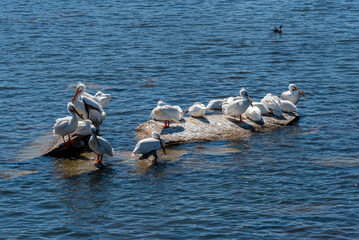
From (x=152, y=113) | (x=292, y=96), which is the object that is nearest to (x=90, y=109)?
(x=152, y=113)

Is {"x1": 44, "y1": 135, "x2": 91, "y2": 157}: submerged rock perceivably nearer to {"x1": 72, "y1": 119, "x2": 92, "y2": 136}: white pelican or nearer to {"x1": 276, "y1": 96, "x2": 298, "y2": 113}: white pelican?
{"x1": 72, "y1": 119, "x2": 92, "y2": 136}: white pelican

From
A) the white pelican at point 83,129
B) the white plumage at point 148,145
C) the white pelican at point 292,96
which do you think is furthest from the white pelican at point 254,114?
the white pelican at point 83,129

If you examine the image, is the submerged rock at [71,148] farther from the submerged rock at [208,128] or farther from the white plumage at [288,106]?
the white plumage at [288,106]

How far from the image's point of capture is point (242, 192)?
14.3 m

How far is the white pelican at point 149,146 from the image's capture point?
52.5 feet

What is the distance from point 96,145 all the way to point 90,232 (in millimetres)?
3669

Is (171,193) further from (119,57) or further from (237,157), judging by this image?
(119,57)

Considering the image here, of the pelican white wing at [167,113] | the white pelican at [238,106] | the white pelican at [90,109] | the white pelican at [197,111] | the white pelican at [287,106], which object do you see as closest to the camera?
the pelican white wing at [167,113]

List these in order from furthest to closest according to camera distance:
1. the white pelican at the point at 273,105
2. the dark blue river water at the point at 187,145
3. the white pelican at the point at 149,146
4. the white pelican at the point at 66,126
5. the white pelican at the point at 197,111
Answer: the white pelican at the point at 273,105
the white pelican at the point at 197,111
the white pelican at the point at 66,126
the white pelican at the point at 149,146
the dark blue river water at the point at 187,145

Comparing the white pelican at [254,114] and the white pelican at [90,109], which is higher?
the white pelican at [90,109]

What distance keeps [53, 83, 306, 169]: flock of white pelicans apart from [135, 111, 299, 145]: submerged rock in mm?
198

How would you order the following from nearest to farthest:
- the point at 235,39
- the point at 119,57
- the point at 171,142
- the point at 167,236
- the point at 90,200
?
the point at 167,236 → the point at 90,200 → the point at 171,142 → the point at 119,57 → the point at 235,39

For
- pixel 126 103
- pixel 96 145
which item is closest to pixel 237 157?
Result: pixel 96 145

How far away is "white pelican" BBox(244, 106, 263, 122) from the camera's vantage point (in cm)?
1891
